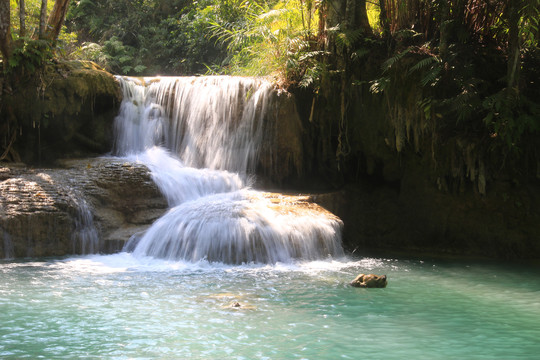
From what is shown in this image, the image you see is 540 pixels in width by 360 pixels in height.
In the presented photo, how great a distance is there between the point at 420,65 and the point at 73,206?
20.7 feet

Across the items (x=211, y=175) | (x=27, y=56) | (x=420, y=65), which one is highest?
(x=27, y=56)

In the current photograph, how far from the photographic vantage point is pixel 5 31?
1062 cm

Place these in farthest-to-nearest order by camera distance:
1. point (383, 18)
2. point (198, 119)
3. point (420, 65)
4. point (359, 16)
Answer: point (198, 119) < point (359, 16) < point (383, 18) < point (420, 65)

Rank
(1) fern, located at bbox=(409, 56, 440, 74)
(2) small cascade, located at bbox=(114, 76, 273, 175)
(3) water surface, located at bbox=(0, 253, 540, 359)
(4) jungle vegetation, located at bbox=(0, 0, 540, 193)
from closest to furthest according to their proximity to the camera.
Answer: (3) water surface, located at bbox=(0, 253, 540, 359) < (4) jungle vegetation, located at bbox=(0, 0, 540, 193) < (1) fern, located at bbox=(409, 56, 440, 74) < (2) small cascade, located at bbox=(114, 76, 273, 175)

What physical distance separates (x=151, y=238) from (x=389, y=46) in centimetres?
581

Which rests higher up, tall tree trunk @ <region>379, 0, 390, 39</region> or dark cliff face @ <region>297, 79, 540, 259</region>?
tall tree trunk @ <region>379, 0, 390, 39</region>

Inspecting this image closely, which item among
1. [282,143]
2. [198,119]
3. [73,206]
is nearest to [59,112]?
[198,119]

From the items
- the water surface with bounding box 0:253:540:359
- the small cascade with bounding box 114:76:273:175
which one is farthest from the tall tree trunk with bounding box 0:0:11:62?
the water surface with bounding box 0:253:540:359

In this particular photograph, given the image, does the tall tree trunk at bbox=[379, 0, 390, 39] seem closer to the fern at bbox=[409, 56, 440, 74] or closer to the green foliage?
the fern at bbox=[409, 56, 440, 74]

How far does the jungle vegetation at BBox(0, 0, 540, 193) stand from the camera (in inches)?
353

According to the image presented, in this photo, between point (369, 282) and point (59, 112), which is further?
point (59, 112)

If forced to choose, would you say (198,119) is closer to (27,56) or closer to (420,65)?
(27,56)

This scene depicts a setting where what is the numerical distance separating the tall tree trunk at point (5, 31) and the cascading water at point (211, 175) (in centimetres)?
250

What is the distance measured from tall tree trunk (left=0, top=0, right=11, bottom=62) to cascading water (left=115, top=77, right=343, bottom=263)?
2505mm
